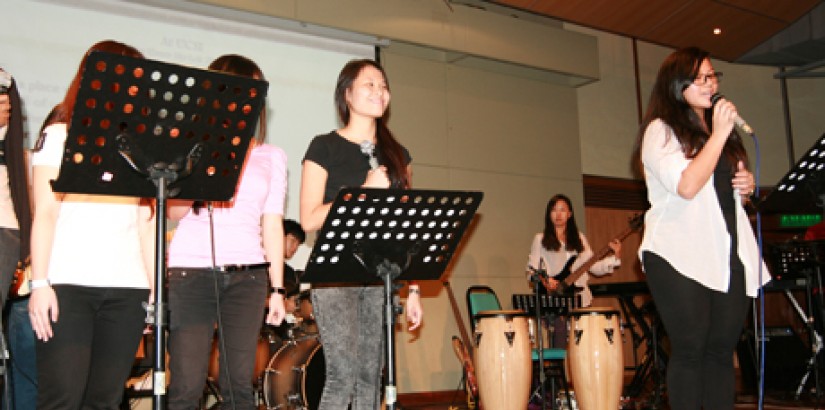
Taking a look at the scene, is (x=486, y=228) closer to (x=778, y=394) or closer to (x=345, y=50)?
(x=345, y=50)

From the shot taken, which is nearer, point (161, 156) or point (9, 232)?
point (161, 156)

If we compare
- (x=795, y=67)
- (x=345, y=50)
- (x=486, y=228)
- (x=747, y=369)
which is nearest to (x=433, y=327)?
(x=486, y=228)

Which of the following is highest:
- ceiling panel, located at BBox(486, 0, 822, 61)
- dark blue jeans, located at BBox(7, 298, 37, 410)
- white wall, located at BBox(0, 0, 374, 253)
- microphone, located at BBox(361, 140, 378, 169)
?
ceiling panel, located at BBox(486, 0, 822, 61)

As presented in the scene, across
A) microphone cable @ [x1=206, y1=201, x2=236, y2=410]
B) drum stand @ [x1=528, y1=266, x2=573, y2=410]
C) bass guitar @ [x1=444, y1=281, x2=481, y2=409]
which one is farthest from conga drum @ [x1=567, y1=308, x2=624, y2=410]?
microphone cable @ [x1=206, y1=201, x2=236, y2=410]

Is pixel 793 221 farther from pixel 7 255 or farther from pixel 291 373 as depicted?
pixel 7 255

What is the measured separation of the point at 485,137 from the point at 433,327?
218 cm

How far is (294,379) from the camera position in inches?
210

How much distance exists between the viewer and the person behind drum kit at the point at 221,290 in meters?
2.85

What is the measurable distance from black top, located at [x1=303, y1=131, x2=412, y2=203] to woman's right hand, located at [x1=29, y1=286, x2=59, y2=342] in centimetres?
102

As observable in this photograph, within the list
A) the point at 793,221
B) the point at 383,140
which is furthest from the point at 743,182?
the point at 793,221

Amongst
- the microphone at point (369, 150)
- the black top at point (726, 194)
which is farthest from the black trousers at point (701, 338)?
the microphone at point (369, 150)

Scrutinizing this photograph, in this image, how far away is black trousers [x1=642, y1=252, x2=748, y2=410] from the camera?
286 centimetres

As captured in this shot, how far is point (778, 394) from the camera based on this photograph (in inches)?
274

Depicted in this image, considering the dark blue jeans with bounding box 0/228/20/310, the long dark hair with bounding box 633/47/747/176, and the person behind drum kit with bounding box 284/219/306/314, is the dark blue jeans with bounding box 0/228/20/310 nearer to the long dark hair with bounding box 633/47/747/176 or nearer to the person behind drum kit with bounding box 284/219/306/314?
the long dark hair with bounding box 633/47/747/176
